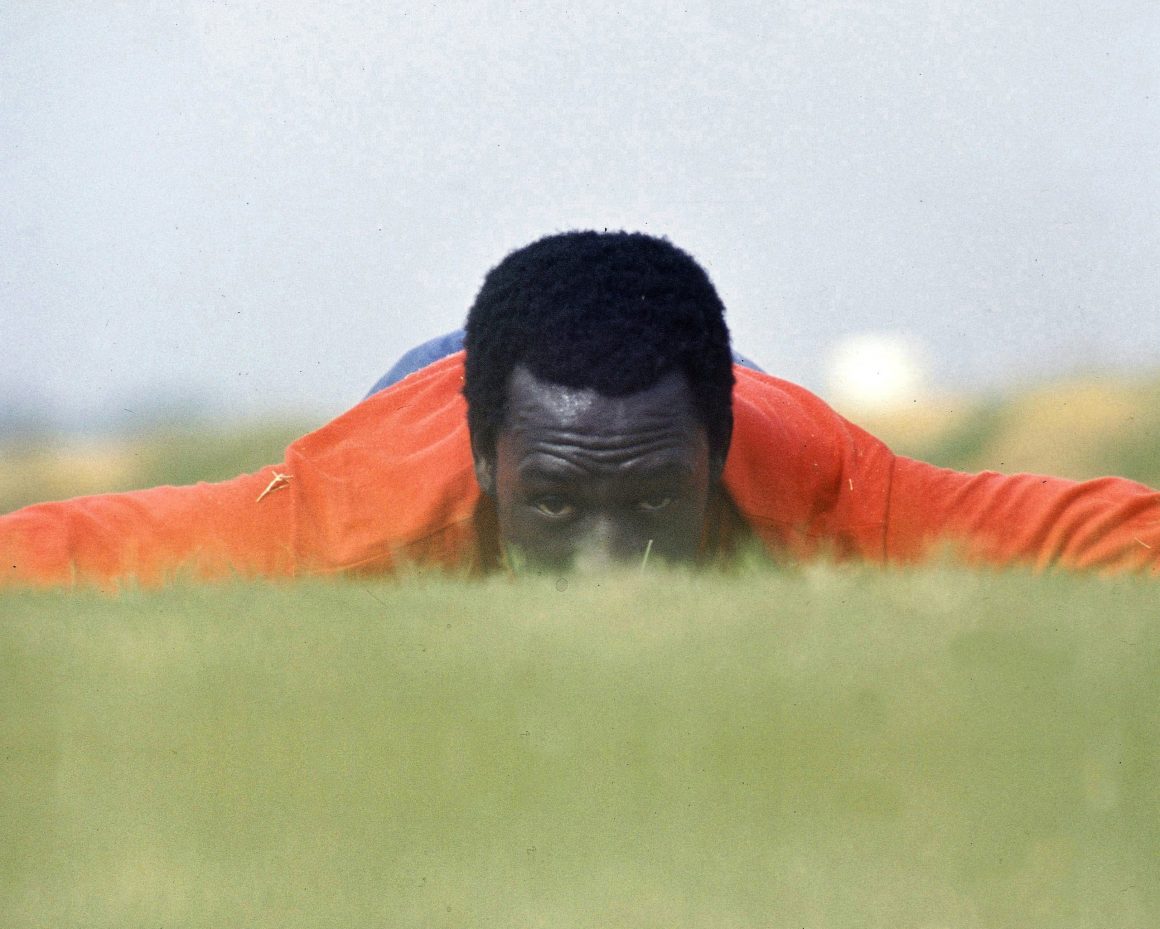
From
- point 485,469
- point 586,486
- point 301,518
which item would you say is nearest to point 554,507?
point 586,486

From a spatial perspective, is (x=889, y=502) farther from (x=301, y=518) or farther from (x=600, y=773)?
(x=600, y=773)

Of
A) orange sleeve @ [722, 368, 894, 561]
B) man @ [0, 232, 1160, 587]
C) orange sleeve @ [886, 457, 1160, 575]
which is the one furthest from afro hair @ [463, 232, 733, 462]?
orange sleeve @ [886, 457, 1160, 575]

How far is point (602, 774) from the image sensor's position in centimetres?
131

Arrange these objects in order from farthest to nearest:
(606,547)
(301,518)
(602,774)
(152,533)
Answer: (301,518) < (152,533) < (606,547) < (602,774)

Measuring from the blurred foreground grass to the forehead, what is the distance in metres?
0.97

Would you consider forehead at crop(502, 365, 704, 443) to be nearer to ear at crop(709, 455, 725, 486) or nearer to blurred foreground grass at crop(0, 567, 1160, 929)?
ear at crop(709, 455, 725, 486)

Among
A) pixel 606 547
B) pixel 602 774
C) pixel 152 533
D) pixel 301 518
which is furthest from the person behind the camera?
pixel 301 518

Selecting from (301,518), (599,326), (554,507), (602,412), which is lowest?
(301,518)

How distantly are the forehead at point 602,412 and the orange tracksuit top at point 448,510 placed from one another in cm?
30

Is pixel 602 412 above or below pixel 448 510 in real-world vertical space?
above

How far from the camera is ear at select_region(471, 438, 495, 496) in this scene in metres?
2.62

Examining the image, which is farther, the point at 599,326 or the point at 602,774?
the point at 599,326

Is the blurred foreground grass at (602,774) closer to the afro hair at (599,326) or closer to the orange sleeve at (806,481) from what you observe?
the afro hair at (599,326)

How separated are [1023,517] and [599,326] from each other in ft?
2.79
